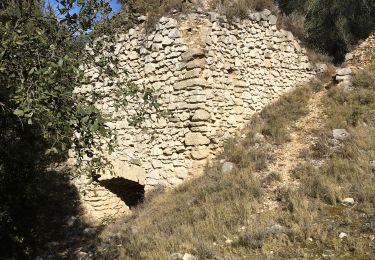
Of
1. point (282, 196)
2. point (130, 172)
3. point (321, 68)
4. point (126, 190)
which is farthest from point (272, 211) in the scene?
point (321, 68)

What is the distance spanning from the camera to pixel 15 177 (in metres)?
6.17

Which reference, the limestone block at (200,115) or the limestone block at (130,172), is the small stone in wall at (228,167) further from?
the limestone block at (130,172)

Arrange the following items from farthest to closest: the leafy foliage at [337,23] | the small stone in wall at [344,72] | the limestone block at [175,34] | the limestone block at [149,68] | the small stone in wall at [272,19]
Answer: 1. the leafy foliage at [337,23]
2. the small stone in wall at [272,19]
3. the small stone in wall at [344,72]
4. the limestone block at [149,68]
5. the limestone block at [175,34]

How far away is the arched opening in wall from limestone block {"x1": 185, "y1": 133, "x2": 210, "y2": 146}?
7.78 feet

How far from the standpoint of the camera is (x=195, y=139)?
8.70m

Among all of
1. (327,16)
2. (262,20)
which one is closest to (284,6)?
(327,16)

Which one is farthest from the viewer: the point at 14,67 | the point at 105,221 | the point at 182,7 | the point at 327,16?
the point at 327,16

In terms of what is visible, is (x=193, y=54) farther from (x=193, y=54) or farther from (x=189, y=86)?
(x=189, y=86)

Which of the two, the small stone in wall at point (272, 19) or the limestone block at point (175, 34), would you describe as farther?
the small stone in wall at point (272, 19)

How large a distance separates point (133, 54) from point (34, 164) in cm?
430

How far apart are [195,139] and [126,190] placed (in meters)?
3.26

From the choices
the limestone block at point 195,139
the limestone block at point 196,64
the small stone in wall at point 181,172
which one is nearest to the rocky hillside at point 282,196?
the small stone in wall at point 181,172

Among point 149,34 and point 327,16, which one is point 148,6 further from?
point 327,16

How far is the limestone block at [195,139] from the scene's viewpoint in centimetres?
869
